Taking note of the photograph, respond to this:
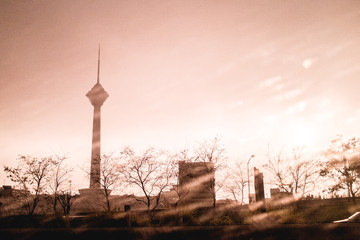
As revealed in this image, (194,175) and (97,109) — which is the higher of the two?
(97,109)

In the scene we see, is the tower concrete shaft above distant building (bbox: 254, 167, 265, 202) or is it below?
above

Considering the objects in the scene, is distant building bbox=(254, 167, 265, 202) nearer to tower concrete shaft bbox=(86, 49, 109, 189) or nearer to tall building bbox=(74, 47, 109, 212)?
tall building bbox=(74, 47, 109, 212)

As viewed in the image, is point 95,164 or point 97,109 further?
point 97,109

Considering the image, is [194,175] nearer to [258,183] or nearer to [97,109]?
[258,183]

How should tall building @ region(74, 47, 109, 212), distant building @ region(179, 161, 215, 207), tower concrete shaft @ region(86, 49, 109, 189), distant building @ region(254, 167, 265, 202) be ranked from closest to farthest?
1. distant building @ region(254, 167, 265, 202)
2. distant building @ region(179, 161, 215, 207)
3. tall building @ region(74, 47, 109, 212)
4. tower concrete shaft @ region(86, 49, 109, 189)

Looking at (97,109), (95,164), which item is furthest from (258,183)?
(97,109)

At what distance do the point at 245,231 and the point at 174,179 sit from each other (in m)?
33.2

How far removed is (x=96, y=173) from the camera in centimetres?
4588

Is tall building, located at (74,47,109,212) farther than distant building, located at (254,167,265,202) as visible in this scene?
Yes

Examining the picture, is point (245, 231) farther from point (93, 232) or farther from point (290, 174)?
point (290, 174)

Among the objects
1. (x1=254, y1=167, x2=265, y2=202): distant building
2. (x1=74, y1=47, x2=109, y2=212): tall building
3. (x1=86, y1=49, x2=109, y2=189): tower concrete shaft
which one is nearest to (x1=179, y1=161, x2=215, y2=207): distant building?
(x1=74, y1=47, x2=109, y2=212): tall building

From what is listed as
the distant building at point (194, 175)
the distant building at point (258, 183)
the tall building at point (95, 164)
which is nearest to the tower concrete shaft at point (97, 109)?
the tall building at point (95, 164)

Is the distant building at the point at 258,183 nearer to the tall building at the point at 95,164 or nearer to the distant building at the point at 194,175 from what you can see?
the distant building at the point at 194,175

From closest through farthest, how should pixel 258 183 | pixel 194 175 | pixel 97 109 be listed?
pixel 258 183 → pixel 194 175 → pixel 97 109
